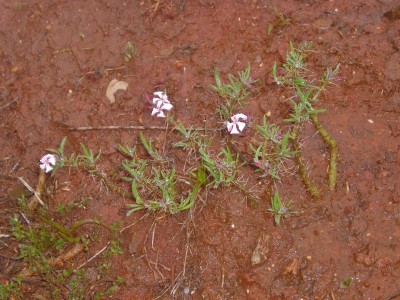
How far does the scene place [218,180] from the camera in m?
3.08

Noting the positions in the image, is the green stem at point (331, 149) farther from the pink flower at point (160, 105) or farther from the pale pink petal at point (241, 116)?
the pink flower at point (160, 105)

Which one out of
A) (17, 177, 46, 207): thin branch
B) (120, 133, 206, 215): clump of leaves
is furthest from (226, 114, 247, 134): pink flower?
(17, 177, 46, 207): thin branch

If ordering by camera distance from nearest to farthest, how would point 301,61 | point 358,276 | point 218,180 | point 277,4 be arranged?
point 358,276
point 218,180
point 301,61
point 277,4

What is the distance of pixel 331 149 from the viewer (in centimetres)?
312

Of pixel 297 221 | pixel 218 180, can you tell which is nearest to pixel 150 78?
pixel 218 180

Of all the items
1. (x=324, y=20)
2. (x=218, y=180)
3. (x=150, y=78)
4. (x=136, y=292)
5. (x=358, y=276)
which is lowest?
(x=136, y=292)

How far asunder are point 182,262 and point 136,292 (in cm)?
34

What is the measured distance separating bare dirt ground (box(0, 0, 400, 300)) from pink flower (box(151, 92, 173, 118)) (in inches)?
3.3

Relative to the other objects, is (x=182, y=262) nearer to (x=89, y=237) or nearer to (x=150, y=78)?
(x=89, y=237)

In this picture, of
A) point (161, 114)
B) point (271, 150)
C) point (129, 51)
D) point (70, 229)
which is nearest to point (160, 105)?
point (161, 114)

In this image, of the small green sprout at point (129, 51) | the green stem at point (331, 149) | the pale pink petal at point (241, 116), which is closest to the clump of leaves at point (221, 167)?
the pale pink petal at point (241, 116)

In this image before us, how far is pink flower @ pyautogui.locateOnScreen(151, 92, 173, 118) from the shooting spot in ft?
10.8

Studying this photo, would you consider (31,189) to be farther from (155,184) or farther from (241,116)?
(241,116)

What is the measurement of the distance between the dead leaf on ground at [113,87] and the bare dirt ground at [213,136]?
0.10 feet
